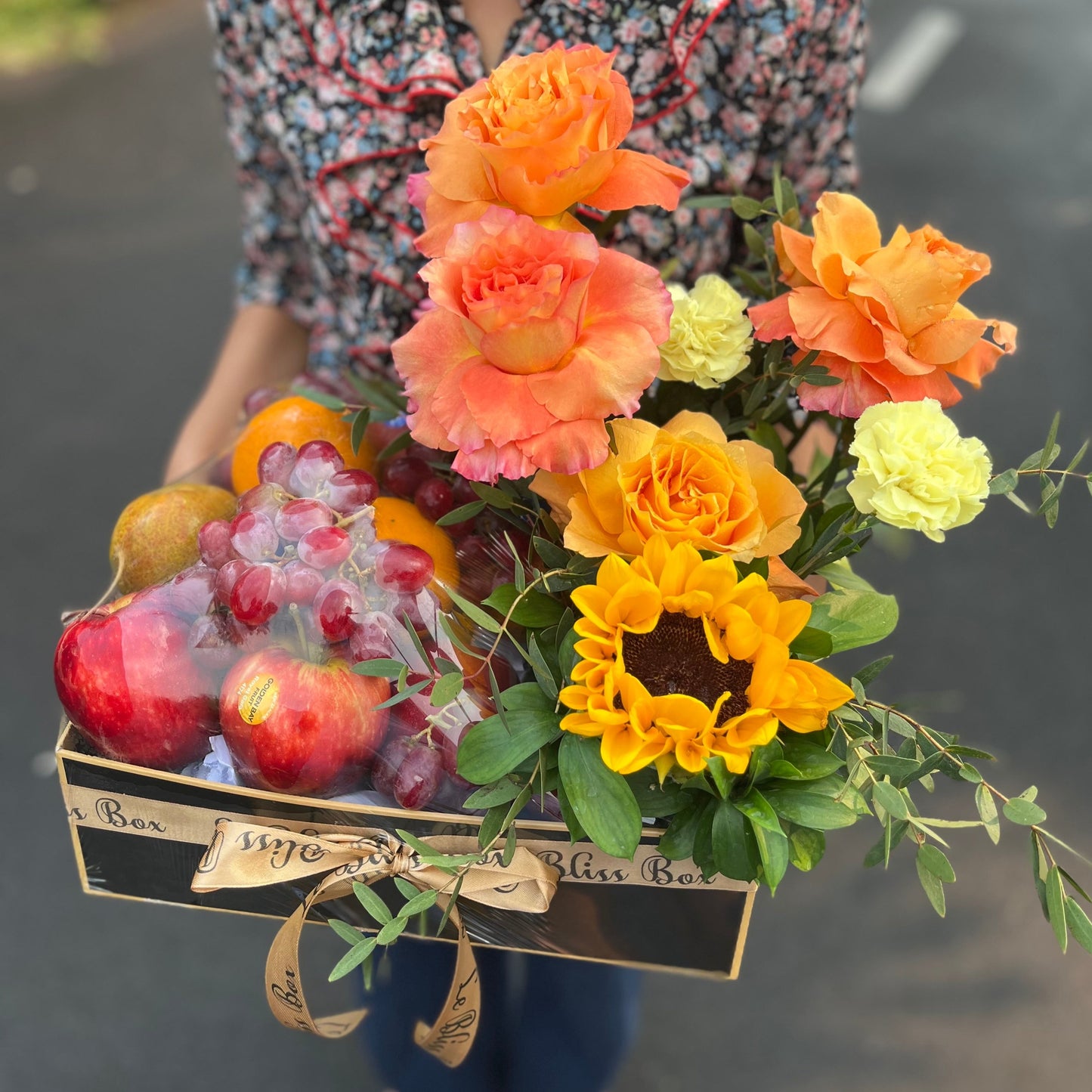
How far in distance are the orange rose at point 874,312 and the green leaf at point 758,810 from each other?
213 mm

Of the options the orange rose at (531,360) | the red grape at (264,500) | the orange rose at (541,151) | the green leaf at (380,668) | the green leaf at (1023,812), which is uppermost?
the orange rose at (541,151)

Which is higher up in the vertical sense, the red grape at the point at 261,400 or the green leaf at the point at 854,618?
the red grape at the point at 261,400

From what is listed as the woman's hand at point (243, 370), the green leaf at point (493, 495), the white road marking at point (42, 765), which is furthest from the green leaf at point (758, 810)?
the white road marking at point (42, 765)

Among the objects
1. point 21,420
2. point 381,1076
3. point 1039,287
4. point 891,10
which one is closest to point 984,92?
point 891,10

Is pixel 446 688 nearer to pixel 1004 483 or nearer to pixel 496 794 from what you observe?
pixel 496 794

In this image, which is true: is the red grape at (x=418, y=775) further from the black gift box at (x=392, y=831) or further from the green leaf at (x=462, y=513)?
the green leaf at (x=462, y=513)

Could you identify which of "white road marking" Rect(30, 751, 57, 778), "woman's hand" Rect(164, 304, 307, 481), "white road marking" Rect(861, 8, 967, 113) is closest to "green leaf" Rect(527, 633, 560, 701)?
"woman's hand" Rect(164, 304, 307, 481)

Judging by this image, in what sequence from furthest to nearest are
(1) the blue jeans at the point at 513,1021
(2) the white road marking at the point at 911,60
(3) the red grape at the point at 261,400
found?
1. (2) the white road marking at the point at 911,60
2. (1) the blue jeans at the point at 513,1021
3. (3) the red grape at the point at 261,400

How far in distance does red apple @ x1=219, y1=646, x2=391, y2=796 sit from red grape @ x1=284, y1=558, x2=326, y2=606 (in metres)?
0.03

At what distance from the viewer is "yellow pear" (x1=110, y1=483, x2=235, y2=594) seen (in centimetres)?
69

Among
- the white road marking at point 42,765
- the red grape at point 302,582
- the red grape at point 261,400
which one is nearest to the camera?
the red grape at point 302,582

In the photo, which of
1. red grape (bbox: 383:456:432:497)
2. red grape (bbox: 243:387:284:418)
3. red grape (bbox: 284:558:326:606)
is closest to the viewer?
red grape (bbox: 284:558:326:606)

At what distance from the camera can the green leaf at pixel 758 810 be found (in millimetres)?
519

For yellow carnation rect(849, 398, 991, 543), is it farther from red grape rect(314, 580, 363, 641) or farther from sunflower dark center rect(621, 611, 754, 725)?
red grape rect(314, 580, 363, 641)
